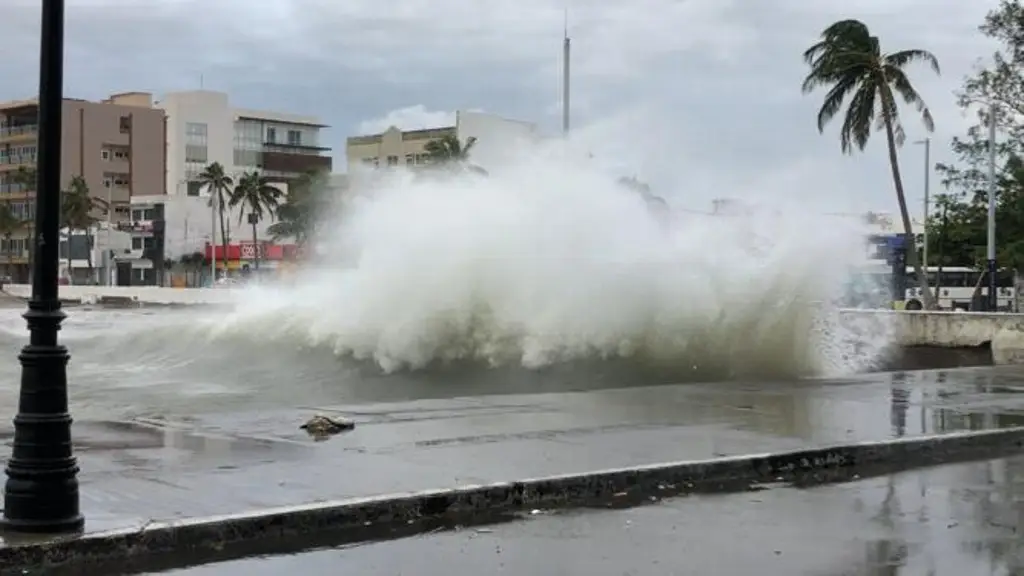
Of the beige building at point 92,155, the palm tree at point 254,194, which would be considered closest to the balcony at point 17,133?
the beige building at point 92,155

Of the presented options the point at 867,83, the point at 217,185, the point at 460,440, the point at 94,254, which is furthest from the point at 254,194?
the point at 460,440

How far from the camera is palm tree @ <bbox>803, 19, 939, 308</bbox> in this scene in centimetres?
4338

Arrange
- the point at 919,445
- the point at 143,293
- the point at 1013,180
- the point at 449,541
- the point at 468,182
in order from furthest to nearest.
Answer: the point at 143,293 < the point at 1013,180 < the point at 468,182 < the point at 919,445 < the point at 449,541

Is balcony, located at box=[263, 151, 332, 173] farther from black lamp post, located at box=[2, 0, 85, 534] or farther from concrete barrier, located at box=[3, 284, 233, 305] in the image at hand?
black lamp post, located at box=[2, 0, 85, 534]

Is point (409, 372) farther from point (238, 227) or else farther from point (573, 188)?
point (238, 227)

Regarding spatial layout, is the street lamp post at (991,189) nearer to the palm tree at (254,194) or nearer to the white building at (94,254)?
the palm tree at (254,194)

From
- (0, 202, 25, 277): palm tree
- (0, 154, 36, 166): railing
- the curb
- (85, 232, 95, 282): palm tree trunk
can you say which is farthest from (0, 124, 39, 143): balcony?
the curb

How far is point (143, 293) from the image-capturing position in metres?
71.6

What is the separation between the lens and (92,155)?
389 feet

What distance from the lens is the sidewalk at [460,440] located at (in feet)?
28.0

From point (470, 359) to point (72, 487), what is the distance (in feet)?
44.9

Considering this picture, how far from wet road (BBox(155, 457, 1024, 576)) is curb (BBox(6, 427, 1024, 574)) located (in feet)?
1.04

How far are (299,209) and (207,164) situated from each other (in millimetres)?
32925

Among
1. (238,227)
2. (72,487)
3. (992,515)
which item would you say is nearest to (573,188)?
(992,515)
